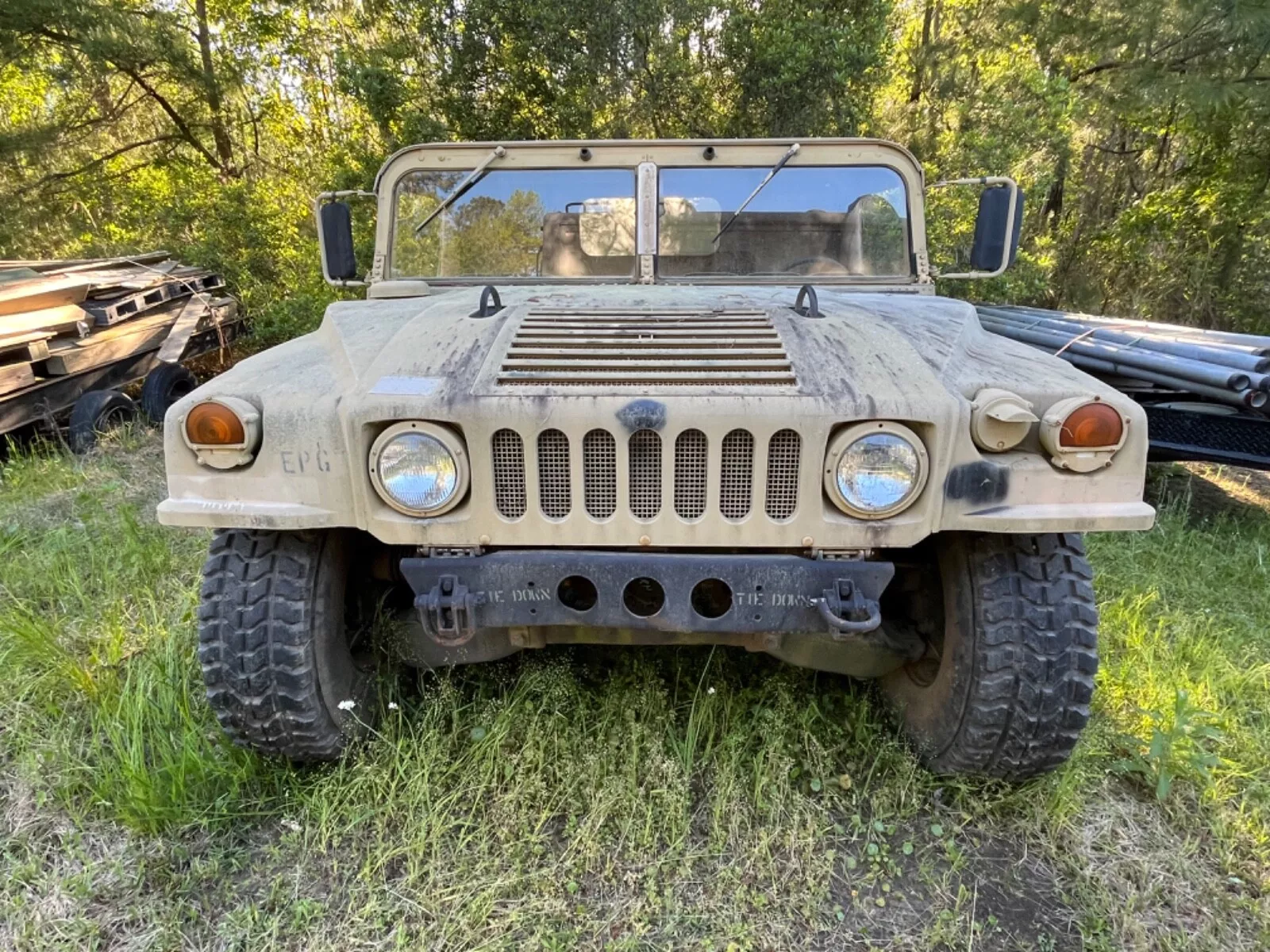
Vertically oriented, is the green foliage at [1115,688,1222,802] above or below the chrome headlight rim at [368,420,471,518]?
below

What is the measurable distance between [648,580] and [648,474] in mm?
241

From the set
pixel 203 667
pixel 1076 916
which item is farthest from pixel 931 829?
pixel 203 667

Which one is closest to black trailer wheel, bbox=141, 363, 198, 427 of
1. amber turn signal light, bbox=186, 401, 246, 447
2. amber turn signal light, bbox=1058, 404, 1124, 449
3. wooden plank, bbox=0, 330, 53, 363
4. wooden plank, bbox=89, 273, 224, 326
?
wooden plank, bbox=89, 273, 224, 326

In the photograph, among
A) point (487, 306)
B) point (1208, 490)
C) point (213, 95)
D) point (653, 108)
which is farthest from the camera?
point (213, 95)

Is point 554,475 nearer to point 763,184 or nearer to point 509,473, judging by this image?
point 509,473

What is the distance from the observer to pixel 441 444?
1704mm

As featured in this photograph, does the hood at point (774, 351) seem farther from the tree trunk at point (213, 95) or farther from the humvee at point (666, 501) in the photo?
the tree trunk at point (213, 95)

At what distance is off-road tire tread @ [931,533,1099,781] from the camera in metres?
1.91

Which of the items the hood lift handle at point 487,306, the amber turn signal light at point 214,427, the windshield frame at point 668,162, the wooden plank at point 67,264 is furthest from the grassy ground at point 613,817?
the wooden plank at point 67,264

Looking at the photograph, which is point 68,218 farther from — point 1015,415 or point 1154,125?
point 1154,125

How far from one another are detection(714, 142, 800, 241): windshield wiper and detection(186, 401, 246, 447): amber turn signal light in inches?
71.7

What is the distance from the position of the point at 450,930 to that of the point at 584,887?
32cm

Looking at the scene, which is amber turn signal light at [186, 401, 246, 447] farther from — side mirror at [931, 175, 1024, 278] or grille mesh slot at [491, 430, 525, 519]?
side mirror at [931, 175, 1024, 278]

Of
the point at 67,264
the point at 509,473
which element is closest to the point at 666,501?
the point at 509,473
